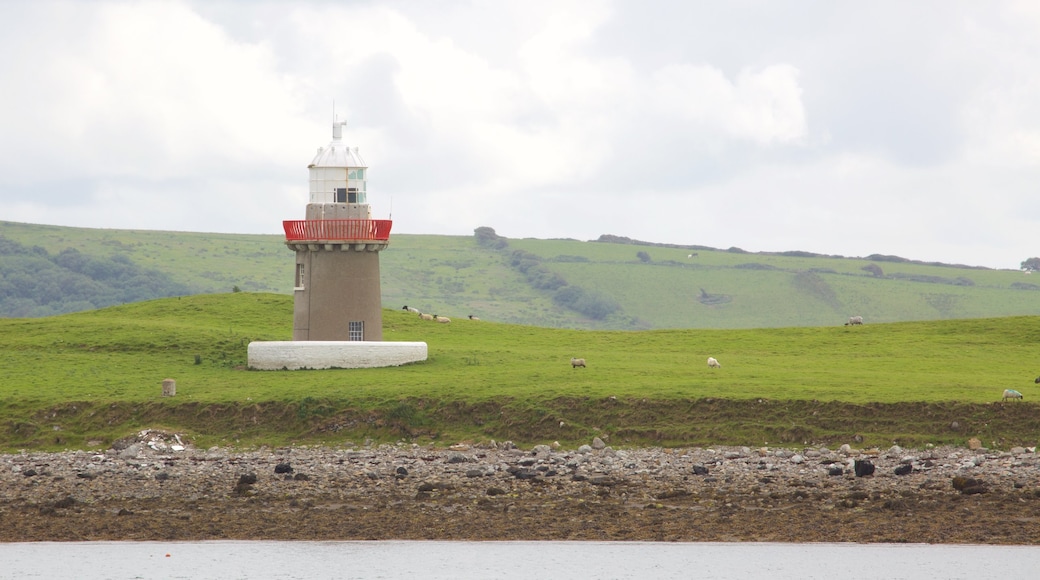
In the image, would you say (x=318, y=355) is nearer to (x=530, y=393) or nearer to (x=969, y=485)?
(x=530, y=393)

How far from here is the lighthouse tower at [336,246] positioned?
4925 cm

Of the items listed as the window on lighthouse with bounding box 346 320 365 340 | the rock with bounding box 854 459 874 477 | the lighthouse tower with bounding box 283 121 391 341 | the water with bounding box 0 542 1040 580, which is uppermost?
the lighthouse tower with bounding box 283 121 391 341

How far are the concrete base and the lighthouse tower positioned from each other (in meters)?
1.14

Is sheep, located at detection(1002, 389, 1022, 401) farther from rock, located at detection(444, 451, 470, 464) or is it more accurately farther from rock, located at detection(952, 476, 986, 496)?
rock, located at detection(444, 451, 470, 464)

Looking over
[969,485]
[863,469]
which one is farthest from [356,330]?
[969,485]

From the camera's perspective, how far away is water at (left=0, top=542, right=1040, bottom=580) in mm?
27125

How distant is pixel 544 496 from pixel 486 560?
326 centimetres

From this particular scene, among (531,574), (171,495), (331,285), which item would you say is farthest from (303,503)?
(331,285)

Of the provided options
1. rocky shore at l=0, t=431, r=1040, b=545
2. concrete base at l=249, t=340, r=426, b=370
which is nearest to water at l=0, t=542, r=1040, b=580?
rocky shore at l=0, t=431, r=1040, b=545

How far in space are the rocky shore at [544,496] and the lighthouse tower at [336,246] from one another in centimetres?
1327

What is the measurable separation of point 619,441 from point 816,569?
10760 millimetres

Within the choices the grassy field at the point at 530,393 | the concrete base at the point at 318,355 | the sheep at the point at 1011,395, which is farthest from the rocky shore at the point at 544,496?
the concrete base at the point at 318,355

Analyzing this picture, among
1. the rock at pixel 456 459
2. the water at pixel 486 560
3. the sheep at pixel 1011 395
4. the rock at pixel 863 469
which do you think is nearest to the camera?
the water at pixel 486 560

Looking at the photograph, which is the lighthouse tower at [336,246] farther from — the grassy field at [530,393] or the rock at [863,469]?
the rock at [863,469]
